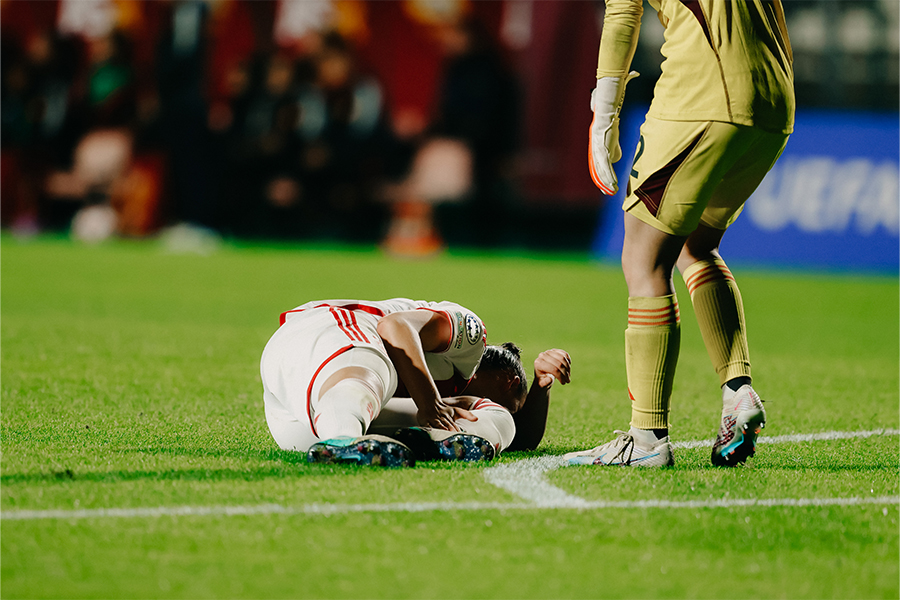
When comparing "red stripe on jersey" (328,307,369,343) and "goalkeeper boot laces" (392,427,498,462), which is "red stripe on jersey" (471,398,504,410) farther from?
"red stripe on jersey" (328,307,369,343)

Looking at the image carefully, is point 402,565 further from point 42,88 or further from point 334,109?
point 42,88

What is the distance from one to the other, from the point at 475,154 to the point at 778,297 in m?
7.28

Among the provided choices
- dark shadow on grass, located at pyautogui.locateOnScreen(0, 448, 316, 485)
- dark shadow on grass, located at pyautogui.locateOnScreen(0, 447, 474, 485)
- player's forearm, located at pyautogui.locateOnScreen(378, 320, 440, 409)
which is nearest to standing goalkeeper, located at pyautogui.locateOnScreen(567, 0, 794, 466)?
player's forearm, located at pyautogui.locateOnScreen(378, 320, 440, 409)

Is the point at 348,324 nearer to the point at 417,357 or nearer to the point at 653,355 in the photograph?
the point at 417,357

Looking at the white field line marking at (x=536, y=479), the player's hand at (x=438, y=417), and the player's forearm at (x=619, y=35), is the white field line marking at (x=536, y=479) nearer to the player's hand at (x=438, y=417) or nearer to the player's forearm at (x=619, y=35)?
the player's hand at (x=438, y=417)

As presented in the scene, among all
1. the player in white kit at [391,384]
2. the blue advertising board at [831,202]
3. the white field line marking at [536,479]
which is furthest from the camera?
the blue advertising board at [831,202]

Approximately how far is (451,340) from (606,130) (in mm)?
938

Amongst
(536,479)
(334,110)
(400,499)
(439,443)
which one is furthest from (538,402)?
(334,110)

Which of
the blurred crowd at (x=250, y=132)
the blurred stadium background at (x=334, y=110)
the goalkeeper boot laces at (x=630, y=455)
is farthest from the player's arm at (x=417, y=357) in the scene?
the blurred crowd at (x=250, y=132)

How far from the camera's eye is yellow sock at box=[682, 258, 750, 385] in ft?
14.5

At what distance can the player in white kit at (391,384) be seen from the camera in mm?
3941

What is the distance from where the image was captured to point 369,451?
3.84 meters

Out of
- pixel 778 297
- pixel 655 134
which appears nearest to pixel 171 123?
pixel 778 297

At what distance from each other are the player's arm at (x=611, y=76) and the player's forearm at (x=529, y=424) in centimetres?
93
